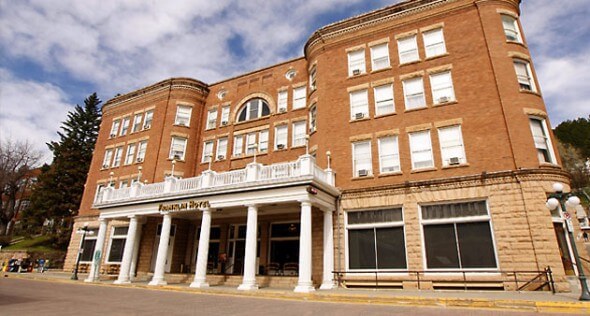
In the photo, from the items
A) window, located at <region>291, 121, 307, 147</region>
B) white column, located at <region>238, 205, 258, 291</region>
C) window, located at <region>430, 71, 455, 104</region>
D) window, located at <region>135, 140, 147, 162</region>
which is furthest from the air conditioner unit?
window, located at <region>135, 140, 147, 162</region>

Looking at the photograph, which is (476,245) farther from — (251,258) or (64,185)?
(64,185)

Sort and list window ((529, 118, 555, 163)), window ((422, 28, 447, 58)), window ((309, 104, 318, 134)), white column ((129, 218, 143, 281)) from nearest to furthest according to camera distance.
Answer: window ((529, 118, 555, 163))
window ((422, 28, 447, 58))
window ((309, 104, 318, 134))
white column ((129, 218, 143, 281))

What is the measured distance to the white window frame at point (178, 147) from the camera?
28.6 metres

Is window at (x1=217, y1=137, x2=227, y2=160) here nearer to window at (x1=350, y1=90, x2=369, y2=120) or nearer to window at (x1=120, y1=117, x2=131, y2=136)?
window at (x1=120, y1=117, x2=131, y2=136)

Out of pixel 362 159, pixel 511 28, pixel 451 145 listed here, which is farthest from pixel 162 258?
pixel 511 28

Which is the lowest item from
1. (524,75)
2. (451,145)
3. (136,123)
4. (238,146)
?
(451,145)

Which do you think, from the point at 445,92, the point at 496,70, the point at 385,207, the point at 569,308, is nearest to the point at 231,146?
the point at 385,207

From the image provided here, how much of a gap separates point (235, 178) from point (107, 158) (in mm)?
20943

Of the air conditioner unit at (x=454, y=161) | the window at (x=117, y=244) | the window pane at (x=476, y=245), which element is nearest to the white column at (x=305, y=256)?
the window pane at (x=476, y=245)

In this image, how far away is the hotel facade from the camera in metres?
15.7

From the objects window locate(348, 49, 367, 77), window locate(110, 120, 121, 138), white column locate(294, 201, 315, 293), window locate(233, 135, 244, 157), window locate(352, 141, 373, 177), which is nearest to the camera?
white column locate(294, 201, 315, 293)

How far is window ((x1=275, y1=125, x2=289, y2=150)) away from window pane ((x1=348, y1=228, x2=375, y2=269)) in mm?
9185

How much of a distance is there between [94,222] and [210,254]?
13.1 meters

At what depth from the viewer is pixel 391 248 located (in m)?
17.4
